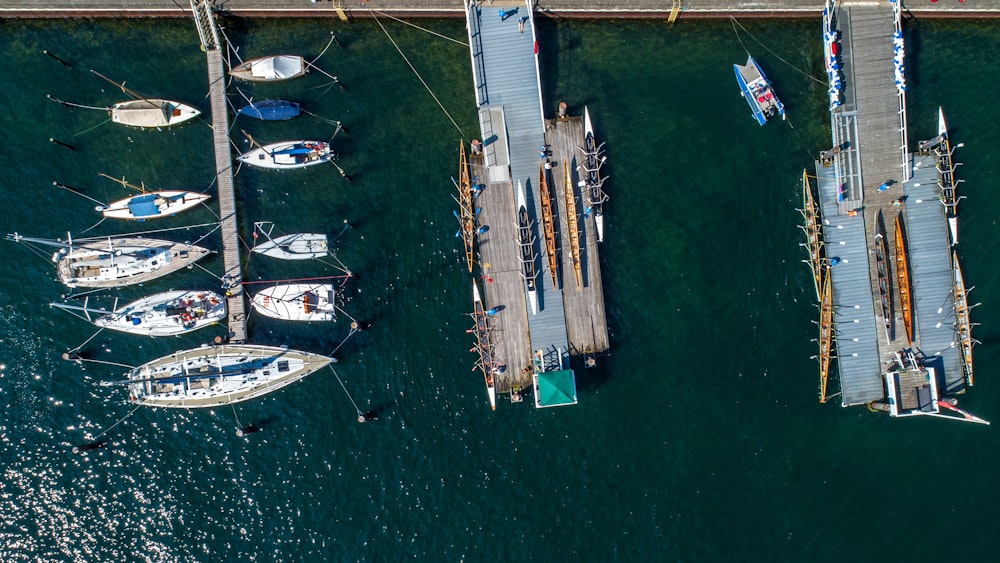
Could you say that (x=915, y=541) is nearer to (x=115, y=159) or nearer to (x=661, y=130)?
(x=661, y=130)

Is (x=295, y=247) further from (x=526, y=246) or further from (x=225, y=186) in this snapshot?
(x=526, y=246)

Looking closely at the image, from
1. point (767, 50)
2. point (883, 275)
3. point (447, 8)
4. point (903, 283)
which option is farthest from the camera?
point (767, 50)

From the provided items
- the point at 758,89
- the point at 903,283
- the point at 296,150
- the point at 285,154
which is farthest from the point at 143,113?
the point at 903,283

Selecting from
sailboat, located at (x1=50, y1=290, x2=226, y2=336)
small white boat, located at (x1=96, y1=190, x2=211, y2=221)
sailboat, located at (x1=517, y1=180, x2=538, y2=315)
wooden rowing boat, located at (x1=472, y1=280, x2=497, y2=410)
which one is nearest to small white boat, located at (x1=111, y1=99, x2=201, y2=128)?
small white boat, located at (x1=96, y1=190, x2=211, y2=221)

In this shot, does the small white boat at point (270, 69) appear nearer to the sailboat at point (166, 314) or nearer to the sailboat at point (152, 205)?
the sailboat at point (152, 205)

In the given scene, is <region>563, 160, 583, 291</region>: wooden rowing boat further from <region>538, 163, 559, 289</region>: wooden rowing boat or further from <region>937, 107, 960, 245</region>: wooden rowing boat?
<region>937, 107, 960, 245</region>: wooden rowing boat

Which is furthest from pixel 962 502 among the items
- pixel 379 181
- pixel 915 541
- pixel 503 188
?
pixel 379 181

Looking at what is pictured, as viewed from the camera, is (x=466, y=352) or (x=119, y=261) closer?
(x=119, y=261)
